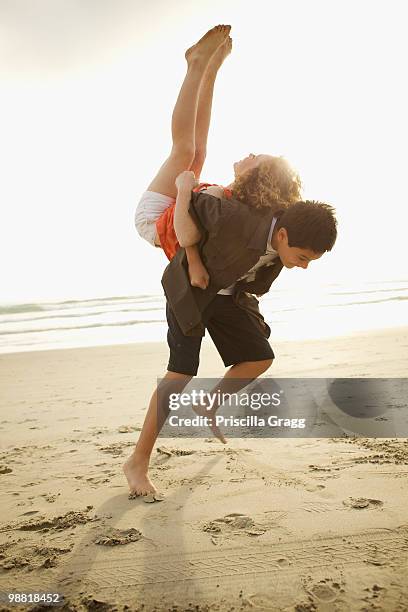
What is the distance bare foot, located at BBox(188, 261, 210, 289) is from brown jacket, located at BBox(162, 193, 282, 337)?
0.13ft

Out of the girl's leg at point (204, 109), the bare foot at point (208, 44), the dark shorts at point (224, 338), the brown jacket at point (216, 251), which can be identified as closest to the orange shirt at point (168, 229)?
the brown jacket at point (216, 251)

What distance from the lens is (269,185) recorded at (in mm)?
2787

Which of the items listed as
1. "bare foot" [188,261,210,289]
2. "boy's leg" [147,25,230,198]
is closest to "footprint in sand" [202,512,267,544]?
"bare foot" [188,261,210,289]

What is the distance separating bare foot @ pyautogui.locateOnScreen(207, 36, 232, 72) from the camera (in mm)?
3279

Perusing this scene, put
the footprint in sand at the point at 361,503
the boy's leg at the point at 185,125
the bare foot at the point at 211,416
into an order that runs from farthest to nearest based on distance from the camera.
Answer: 1. the bare foot at the point at 211,416
2. the boy's leg at the point at 185,125
3. the footprint in sand at the point at 361,503

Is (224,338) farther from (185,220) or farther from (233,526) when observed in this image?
(233,526)

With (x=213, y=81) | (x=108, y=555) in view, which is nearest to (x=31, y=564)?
(x=108, y=555)

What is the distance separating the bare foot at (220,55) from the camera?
3.28 metres

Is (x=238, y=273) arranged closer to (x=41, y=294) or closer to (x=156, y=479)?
(x=156, y=479)

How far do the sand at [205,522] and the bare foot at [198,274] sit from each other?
43.4 inches

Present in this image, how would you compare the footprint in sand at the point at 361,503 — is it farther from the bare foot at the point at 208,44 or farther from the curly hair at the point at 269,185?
the bare foot at the point at 208,44

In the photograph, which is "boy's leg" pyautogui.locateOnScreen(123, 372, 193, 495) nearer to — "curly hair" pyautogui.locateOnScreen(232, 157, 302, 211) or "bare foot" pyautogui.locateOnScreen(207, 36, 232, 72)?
"curly hair" pyautogui.locateOnScreen(232, 157, 302, 211)

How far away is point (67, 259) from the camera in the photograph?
142 feet

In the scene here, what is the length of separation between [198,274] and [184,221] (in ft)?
0.91
